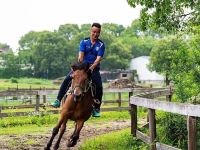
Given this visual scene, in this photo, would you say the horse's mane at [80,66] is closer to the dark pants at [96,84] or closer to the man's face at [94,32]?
the dark pants at [96,84]

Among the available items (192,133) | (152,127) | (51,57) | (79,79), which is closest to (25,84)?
(51,57)

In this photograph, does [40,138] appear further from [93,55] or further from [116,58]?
[116,58]

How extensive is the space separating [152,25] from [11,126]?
6.54m

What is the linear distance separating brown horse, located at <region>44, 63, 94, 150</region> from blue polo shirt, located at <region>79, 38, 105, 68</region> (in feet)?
2.32

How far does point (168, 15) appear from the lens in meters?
14.1

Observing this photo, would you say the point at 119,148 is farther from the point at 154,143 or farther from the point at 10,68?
the point at 10,68

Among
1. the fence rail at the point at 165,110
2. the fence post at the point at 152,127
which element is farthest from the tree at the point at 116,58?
the fence post at the point at 152,127

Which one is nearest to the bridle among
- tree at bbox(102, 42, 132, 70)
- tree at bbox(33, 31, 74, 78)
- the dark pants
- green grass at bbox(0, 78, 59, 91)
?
the dark pants

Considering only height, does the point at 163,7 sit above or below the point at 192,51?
above

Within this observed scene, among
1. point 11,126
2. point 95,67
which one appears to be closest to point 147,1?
point 95,67

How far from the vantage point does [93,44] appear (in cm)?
1090

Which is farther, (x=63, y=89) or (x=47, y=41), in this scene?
(x=47, y=41)

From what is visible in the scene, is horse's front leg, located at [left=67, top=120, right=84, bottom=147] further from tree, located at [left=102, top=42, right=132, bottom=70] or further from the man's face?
tree, located at [left=102, top=42, right=132, bottom=70]

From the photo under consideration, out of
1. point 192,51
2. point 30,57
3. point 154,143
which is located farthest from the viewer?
point 30,57
